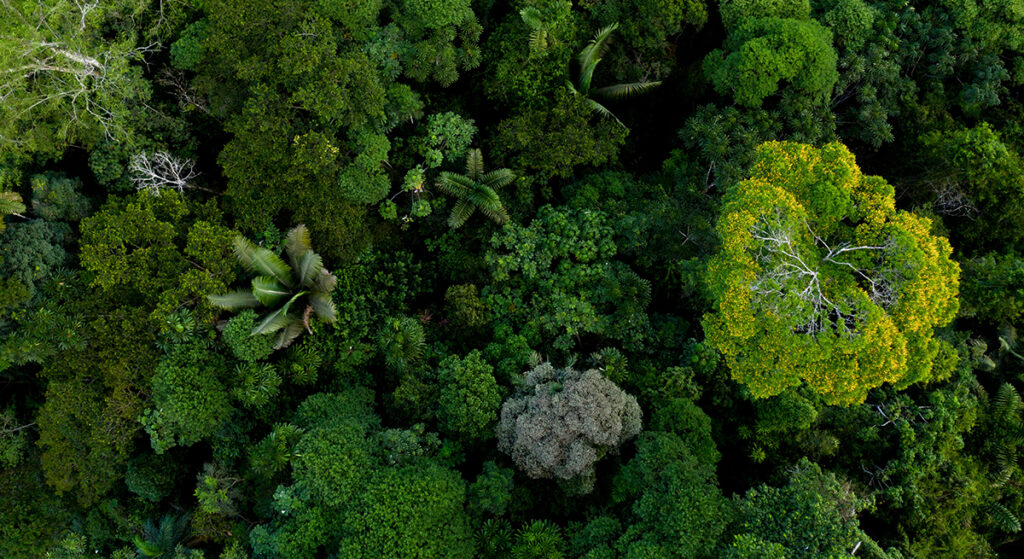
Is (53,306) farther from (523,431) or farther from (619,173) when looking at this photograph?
(619,173)

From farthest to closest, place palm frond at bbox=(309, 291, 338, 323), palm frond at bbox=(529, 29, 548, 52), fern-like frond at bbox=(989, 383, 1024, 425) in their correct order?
1. palm frond at bbox=(529, 29, 548, 52)
2. palm frond at bbox=(309, 291, 338, 323)
3. fern-like frond at bbox=(989, 383, 1024, 425)

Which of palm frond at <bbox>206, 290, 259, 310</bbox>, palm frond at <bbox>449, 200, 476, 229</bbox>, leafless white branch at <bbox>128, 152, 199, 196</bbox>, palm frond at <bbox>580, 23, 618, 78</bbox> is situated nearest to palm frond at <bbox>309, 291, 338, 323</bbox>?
palm frond at <bbox>206, 290, 259, 310</bbox>

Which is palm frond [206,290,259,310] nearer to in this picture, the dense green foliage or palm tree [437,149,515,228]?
the dense green foliage

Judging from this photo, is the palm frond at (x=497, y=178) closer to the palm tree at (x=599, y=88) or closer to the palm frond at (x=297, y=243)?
the palm tree at (x=599, y=88)

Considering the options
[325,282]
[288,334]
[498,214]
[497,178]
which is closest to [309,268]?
[325,282]

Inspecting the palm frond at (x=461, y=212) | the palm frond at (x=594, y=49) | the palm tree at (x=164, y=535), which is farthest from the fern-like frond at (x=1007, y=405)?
the palm tree at (x=164, y=535)

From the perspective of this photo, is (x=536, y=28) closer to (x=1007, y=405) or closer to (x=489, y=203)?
(x=489, y=203)
